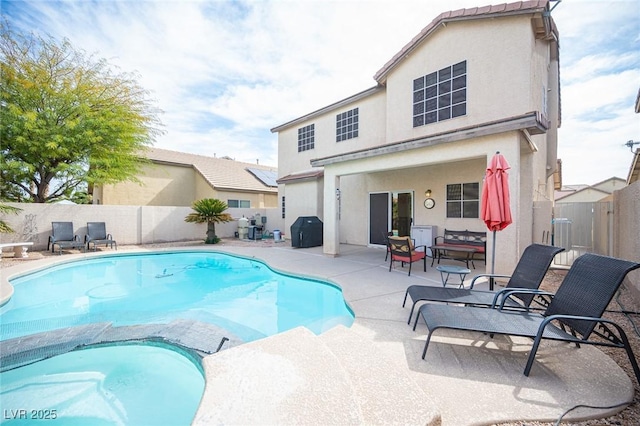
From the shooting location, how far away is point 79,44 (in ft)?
43.1

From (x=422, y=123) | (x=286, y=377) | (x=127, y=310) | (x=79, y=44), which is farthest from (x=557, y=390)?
(x=79, y=44)

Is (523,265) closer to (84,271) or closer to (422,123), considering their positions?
(422,123)

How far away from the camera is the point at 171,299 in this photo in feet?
23.7

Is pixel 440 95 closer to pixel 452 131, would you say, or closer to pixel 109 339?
pixel 452 131

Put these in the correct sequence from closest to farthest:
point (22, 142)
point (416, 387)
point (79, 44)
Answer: point (416, 387) → point (22, 142) → point (79, 44)

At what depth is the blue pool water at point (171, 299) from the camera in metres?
5.64

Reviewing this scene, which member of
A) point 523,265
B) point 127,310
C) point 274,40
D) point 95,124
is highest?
point 274,40

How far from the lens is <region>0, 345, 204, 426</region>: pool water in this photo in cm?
327

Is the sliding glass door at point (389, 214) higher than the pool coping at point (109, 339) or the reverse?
higher

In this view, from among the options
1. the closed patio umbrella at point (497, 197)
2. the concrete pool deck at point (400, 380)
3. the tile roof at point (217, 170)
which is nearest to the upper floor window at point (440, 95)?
the closed patio umbrella at point (497, 197)

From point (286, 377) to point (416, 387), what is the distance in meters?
1.23

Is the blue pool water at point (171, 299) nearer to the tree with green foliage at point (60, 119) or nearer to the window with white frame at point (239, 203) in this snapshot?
the tree with green foliage at point (60, 119)

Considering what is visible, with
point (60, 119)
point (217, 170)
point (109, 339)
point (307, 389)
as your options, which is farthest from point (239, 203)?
point (307, 389)

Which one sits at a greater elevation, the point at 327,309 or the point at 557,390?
the point at 557,390
